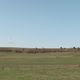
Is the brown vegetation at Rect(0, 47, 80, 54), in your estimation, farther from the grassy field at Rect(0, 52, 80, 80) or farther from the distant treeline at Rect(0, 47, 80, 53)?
the grassy field at Rect(0, 52, 80, 80)

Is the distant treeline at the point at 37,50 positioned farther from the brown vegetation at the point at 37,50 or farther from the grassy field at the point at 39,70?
the grassy field at the point at 39,70

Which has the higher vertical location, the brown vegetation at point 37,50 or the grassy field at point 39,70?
the brown vegetation at point 37,50

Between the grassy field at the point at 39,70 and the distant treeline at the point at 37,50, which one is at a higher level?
the distant treeline at the point at 37,50

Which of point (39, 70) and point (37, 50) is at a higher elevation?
point (37, 50)

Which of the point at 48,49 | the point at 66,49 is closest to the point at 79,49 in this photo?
the point at 66,49

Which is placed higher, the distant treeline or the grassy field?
the distant treeline

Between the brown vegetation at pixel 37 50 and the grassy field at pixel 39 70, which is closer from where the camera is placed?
the grassy field at pixel 39 70

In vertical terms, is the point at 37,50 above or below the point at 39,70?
above

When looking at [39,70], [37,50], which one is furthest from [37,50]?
[39,70]

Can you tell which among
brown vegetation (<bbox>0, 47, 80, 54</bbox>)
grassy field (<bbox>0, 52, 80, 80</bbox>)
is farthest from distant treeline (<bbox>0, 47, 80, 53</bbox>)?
grassy field (<bbox>0, 52, 80, 80</bbox>)

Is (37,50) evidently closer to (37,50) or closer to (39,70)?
(37,50)

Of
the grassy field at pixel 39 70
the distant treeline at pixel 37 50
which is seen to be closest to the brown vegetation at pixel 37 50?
the distant treeline at pixel 37 50

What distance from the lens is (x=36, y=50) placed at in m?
123

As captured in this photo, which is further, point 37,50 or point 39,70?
point 37,50
